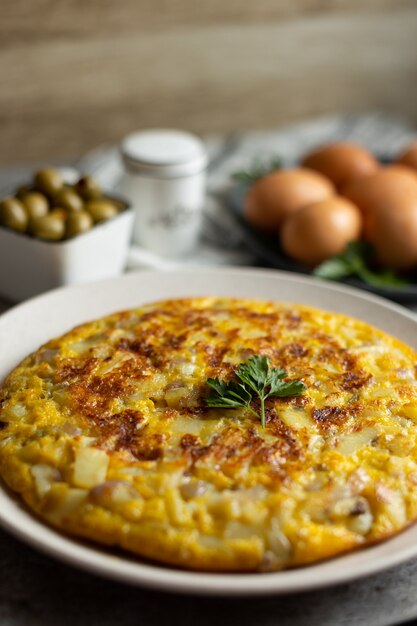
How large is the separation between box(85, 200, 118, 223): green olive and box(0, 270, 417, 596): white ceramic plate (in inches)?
14.5

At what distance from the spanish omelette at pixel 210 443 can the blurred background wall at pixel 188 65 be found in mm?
2857

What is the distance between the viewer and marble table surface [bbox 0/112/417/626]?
1.81 meters

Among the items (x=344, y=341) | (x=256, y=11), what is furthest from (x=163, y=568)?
(x=256, y=11)

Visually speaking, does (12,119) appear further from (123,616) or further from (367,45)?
(123,616)

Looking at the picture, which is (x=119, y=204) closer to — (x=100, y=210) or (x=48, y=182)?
(x=100, y=210)

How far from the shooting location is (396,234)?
337cm

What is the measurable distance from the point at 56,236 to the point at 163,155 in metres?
0.82

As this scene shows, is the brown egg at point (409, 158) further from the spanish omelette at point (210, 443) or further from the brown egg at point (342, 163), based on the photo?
the spanish omelette at point (210, 443)

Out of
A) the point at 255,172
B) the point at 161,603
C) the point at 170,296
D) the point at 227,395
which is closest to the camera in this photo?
the point at 161,603

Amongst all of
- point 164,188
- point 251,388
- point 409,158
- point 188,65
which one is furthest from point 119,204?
point 188,65

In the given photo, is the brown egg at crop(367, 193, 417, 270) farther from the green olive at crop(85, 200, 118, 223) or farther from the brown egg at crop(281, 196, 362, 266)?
the green olive at crop(85, 200, 118, 223)

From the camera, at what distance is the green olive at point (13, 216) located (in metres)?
3.00

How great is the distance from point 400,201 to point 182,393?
173 cm

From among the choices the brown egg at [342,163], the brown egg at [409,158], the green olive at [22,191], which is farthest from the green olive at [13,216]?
the brown egg at [409,158]
